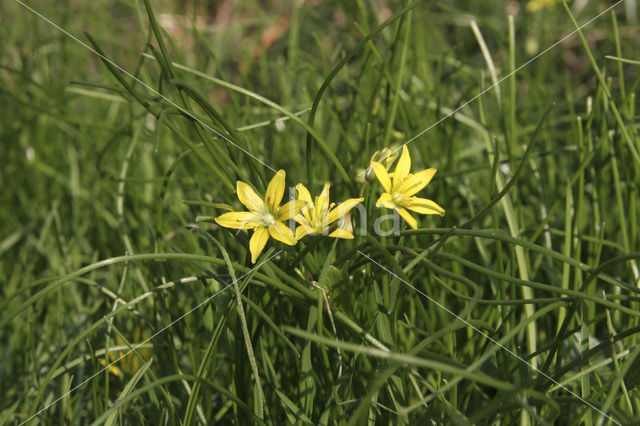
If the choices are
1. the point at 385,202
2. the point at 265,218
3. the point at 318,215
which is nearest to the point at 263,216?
the point at 265,218

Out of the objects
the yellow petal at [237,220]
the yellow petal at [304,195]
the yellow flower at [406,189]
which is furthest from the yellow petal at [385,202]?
the yellow petal at [237,220]

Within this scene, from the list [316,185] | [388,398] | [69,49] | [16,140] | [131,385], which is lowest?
[388,398]

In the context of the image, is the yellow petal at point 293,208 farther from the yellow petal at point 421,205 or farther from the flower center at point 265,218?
the yellow petal at point 421,205

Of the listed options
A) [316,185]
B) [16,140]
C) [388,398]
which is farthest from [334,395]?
[16,140]

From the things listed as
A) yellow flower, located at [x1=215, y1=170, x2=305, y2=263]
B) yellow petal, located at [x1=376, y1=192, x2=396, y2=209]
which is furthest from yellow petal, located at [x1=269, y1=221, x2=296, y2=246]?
yellow petal, located at [x1=376, y1=192, x2=396, y2=209]

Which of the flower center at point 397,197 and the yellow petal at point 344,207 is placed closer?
the yellow petal at point 344,207

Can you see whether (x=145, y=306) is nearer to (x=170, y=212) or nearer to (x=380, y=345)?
(x=170, y=212)
